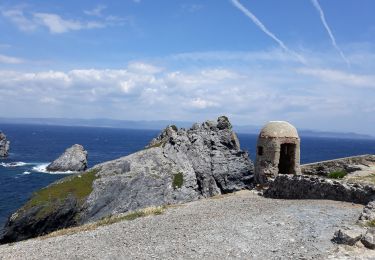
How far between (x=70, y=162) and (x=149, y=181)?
62.4 m

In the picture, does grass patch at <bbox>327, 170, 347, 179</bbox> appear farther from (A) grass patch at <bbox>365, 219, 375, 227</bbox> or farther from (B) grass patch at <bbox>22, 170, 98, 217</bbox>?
(B) grass patch at <bbox>22, 170, 98, 217</bbox>

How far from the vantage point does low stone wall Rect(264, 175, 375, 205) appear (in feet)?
75.1

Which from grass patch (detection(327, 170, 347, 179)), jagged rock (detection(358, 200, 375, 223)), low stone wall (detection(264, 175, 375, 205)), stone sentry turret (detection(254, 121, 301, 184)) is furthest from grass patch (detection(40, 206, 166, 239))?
grass patch (detection(327, 170, 347, 179))

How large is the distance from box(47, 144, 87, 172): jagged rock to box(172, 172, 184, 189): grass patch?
193 ft

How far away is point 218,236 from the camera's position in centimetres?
1870

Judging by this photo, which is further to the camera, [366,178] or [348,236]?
[366,178]

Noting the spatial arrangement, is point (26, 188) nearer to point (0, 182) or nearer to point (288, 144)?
point (0, 182)

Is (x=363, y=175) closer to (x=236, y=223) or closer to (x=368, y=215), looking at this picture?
(x=368, y=215)

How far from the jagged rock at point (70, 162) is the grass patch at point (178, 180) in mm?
58963

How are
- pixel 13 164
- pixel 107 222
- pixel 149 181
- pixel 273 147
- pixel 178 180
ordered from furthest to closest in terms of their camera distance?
pixel 13 164 < pixel 178 180 < pixel 149 181 < pixel 273 147 < pixel 107 222

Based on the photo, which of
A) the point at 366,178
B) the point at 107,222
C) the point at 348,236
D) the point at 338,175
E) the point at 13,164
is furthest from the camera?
the point at 13,164

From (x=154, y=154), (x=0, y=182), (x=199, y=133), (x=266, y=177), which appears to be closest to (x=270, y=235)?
(x=266, y=177)

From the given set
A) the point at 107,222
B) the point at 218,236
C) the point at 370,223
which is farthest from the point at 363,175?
the point at 107,222

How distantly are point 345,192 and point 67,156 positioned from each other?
9564cm
